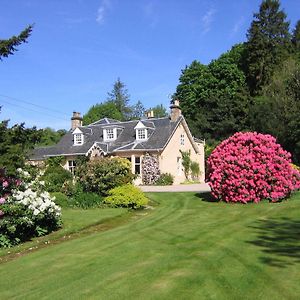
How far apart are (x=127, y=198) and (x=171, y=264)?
1035 centimetres

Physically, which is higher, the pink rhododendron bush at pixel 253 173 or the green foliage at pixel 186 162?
the green foliage at pixel 186 162

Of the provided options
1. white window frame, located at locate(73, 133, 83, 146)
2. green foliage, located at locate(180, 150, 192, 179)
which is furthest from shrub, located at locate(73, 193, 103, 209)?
white window frame, located at locate(73, 133, 83, 146)

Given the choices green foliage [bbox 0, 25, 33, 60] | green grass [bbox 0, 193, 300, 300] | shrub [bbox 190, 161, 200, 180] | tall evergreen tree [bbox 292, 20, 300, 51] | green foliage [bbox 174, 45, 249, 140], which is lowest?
green grass [bbox 0, 193, 300, 300]

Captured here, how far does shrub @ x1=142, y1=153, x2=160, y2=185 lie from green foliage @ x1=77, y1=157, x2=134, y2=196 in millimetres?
12258

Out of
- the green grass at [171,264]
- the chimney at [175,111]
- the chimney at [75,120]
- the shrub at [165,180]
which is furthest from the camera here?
the chimney at [75,120]

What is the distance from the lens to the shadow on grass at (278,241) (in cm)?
704

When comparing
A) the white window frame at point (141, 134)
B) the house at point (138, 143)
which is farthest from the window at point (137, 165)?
the white window frame at point (141, 134)

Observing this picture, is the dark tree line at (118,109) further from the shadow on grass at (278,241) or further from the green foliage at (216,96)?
the shadow on grass at (278,241)

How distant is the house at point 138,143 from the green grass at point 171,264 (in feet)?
68.3

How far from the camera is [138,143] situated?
111ft

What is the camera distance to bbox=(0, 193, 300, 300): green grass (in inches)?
226

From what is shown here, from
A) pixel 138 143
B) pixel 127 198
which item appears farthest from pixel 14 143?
pixel 138 143

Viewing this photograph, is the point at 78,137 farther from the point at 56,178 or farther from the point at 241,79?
the point at 241,79

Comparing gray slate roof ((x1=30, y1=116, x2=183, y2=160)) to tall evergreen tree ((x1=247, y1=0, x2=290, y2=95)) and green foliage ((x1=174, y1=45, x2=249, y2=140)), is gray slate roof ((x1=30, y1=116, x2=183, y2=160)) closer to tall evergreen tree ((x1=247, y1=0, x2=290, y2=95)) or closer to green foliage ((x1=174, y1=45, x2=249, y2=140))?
green foliage ((x1=174, y1=45, x2=249, y2=140))
